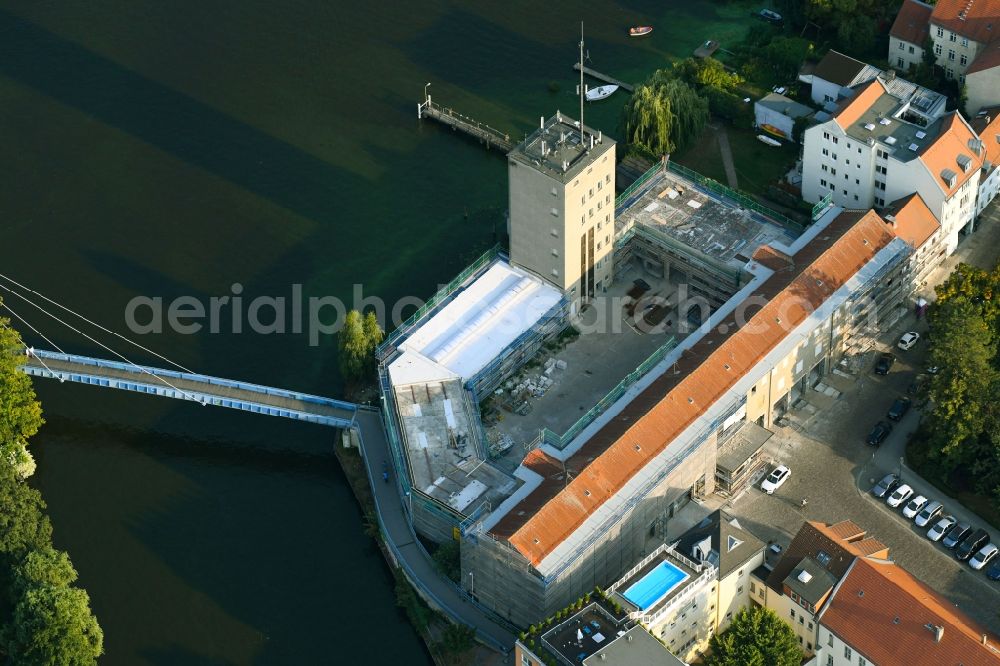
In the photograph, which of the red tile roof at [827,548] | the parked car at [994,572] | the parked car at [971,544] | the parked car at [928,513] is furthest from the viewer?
the parked car at [928,513]

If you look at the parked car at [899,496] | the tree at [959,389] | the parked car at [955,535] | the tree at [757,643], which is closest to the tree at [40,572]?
the tree at [757,643]

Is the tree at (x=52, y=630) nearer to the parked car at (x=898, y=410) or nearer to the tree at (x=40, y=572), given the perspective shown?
the tree at (x=40, y=572)

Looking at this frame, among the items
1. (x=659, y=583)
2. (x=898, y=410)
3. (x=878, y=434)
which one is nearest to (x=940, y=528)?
(x=878, y=434)

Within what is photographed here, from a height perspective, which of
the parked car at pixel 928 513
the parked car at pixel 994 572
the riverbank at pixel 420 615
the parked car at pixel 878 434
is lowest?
the riverbank at pixel 420 615

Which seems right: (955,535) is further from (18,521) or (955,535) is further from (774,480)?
(18,521)

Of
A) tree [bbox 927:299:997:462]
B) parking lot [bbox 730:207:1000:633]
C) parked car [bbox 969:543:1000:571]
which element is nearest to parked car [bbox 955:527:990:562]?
parked car [bbox 969:543:1000:571]

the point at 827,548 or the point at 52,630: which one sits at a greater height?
the point at 827,548
